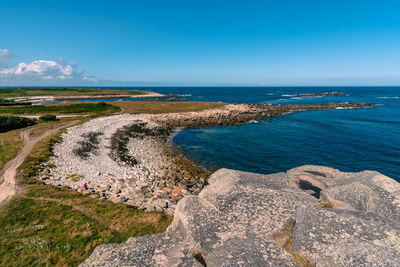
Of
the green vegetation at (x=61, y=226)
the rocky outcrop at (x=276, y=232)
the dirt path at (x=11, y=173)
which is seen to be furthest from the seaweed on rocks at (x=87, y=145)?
the rocky outcrop at (x=276, y=232)

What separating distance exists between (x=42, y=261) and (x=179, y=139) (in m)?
33.4

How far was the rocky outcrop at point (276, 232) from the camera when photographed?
787cm

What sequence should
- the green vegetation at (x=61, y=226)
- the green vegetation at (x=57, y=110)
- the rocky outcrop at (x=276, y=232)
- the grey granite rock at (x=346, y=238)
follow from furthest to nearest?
the green vegetation at (x=57, y=110)
the green vegetation at (x=61, y=226)
the rocky outcrop at (x=276, y=232)
the grey granite rock at (x=346, y=238)

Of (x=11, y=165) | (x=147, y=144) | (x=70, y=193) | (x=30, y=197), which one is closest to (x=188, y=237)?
(x=70, y=193)

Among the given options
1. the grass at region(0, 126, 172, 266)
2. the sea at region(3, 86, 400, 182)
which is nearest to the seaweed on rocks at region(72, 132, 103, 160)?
the grass at region(0, 126, 172, 266)

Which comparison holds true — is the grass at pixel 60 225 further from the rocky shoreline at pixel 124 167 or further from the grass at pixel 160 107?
the grass at pixel 160 107

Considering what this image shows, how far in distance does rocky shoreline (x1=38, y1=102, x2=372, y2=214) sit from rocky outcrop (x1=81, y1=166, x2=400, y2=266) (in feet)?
19.3

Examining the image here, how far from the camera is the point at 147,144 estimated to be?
36031 mm

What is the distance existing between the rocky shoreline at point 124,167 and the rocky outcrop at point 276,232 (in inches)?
232

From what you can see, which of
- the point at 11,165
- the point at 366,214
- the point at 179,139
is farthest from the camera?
the point at 179,139

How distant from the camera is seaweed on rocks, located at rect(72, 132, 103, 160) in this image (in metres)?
27.1

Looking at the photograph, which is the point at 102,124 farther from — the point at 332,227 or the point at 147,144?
the point at 332,227

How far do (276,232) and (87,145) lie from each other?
3128 cm

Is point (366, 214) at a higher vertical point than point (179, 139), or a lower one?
higher
